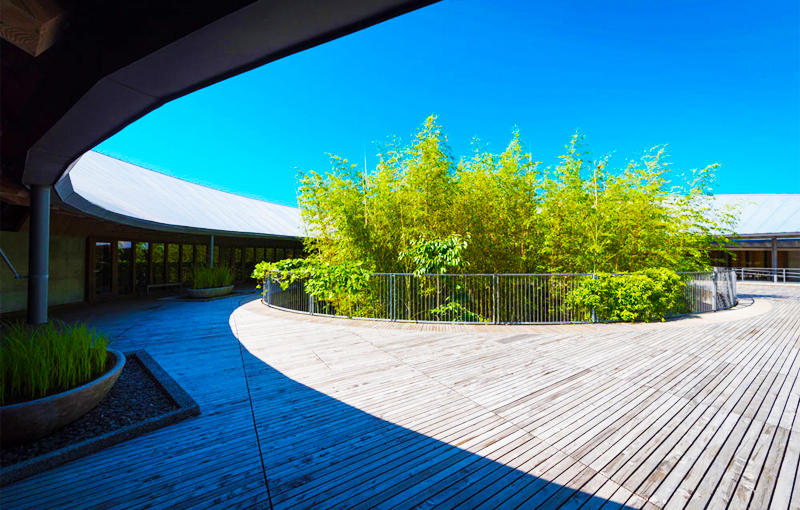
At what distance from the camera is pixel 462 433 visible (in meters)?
2.47

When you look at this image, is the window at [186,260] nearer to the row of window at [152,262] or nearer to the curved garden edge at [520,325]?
the row of window at [152,262]

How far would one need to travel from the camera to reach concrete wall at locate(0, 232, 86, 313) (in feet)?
25.0

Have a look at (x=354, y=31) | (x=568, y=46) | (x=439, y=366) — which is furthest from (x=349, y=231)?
(x=568, y=46)

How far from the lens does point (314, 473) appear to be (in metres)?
2.03

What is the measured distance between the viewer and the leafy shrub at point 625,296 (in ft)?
21.2

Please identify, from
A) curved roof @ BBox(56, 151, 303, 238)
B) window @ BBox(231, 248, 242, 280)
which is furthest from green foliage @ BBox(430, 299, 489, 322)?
window @ BBox(231, 248, 242, 280)

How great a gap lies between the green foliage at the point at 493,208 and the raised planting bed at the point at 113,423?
4.44m

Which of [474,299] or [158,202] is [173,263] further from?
[474,299]

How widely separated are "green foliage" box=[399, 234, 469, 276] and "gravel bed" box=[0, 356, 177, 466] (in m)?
4.48

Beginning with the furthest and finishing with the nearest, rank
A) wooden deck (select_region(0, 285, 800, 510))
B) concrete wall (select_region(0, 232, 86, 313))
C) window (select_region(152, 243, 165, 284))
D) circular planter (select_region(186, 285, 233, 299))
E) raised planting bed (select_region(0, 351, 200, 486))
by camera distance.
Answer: window (select_region(152, 243, 165, 284)), circular planter (select_region(186, 285, 233, 299)), concrete wall (select_region(0, 232, 86, 313)), raised planting bed (select_region(0, 351, 200, 486)), wooden deck (select_region(0, 285, 800, 510))

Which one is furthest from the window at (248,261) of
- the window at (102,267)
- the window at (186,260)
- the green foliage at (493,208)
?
the green foliage at (493,208)

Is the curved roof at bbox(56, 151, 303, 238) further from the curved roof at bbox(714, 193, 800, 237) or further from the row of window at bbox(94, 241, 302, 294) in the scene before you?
the curved roof at bbox(714, 193, 800, 237)

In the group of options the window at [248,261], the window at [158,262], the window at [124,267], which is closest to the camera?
the window at [124,267]

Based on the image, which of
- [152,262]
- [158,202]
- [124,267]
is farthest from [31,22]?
[152,262]
